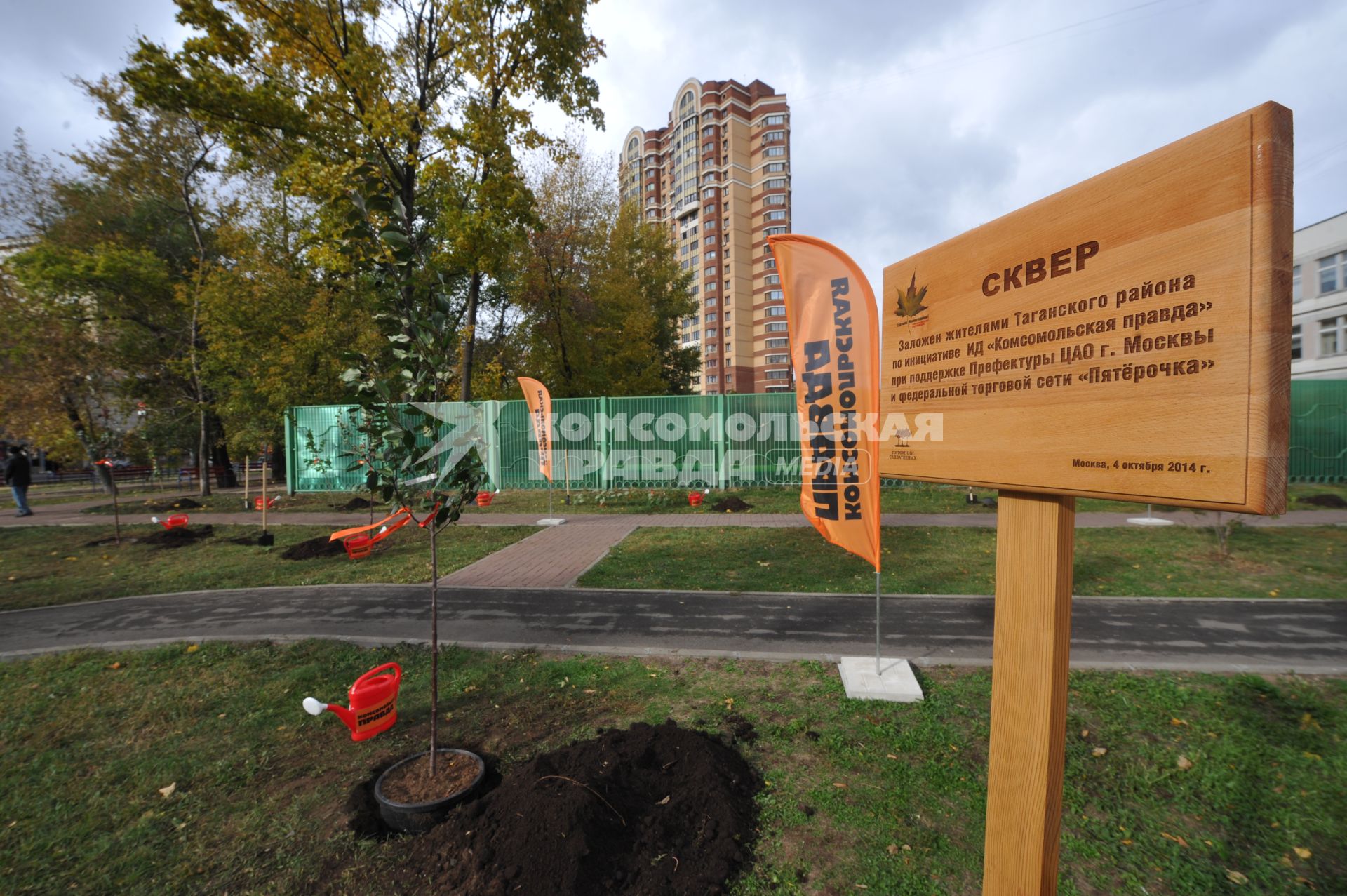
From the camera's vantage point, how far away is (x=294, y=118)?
13.4 m

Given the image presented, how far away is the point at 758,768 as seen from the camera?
3.32 meters

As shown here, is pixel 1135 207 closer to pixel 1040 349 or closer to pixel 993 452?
pixel 1040 349

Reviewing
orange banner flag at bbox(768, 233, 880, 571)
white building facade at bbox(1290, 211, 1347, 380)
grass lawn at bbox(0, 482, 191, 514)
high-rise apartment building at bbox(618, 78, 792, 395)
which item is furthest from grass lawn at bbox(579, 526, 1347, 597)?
high-rise apartment building at bbox(618, 78, 792, 395)

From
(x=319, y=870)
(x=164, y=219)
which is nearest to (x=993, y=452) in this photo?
(x=319, y=870)

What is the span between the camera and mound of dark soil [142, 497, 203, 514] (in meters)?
15.2

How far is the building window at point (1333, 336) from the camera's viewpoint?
3020cm

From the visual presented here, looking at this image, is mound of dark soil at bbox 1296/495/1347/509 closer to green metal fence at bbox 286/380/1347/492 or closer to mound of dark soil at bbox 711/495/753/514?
green metal fence at bbox 286/380/1347/492

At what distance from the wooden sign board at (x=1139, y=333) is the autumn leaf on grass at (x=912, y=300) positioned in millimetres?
145

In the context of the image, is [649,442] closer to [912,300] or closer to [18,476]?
[912,300]

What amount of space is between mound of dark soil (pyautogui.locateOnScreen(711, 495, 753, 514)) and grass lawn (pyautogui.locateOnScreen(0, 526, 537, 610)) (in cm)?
454

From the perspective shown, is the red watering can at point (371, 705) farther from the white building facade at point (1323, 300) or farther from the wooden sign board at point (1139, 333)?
the white building facade at point (1323, 300)

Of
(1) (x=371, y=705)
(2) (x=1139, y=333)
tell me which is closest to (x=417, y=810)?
(1) (x=371, y=705)

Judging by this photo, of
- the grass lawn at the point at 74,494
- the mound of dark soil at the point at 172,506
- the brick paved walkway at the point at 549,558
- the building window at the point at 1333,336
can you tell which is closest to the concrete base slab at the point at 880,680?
the brick paved walkway at the point at 549,558

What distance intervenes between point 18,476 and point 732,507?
19684mm
